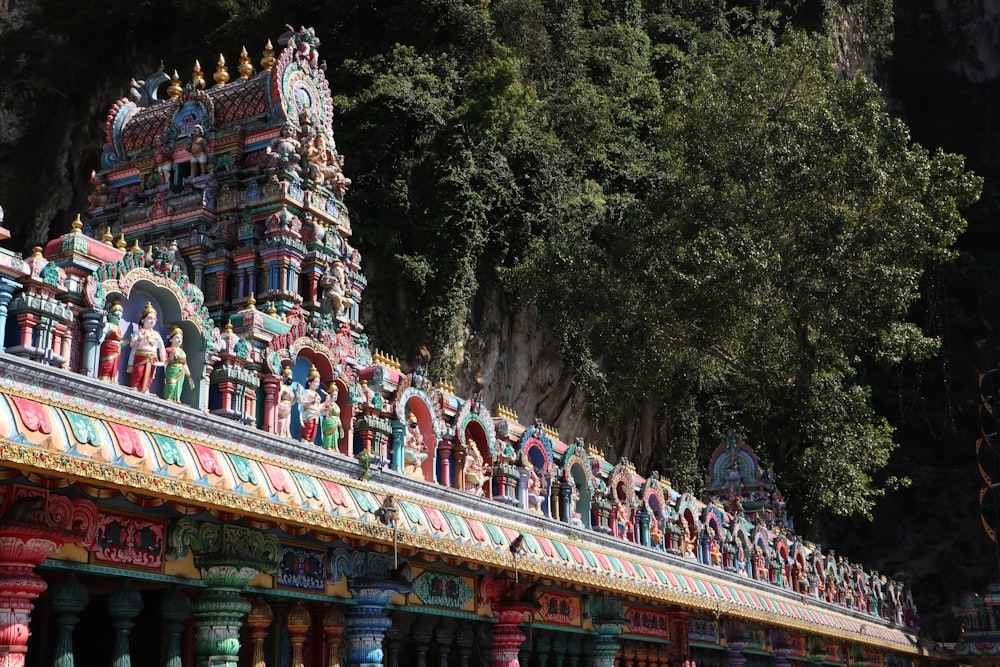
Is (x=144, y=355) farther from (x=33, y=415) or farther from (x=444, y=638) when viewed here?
(x=444, y=638)

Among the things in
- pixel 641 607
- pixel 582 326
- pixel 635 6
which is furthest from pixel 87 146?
pixel 641 607

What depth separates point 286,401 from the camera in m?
11.6

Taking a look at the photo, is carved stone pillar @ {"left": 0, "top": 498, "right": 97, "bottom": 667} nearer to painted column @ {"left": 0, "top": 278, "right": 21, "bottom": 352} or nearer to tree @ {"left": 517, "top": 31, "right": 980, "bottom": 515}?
painted column @ {"left": 0, "top": 278, "right": 21, "bottom": 352}

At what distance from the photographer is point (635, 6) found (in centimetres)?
3816

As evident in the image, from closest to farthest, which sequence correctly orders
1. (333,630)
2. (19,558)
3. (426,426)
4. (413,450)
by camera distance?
1. (19,558)
2. (333,630)
3. (413,450)
4. (426,426)

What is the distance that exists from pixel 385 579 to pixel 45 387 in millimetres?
3791

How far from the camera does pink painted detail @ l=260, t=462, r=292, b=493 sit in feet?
30.1

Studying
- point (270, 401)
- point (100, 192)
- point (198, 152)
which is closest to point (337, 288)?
point (198, 152)

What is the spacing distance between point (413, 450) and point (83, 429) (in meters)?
5.93

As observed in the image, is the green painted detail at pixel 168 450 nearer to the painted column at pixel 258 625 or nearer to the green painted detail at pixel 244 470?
the green painted detail at pixel 244 470

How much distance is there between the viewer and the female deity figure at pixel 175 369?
33.7 ft

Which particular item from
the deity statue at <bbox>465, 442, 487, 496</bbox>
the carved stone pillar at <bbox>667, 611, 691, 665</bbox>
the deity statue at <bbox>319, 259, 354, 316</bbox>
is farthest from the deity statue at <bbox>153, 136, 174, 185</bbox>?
the carved stone pillar at <bbox>667, 611, 691, 665</bbox>

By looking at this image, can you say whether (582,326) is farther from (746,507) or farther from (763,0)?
(763,0)

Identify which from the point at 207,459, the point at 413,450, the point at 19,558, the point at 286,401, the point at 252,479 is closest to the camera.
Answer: the point at 19,558
